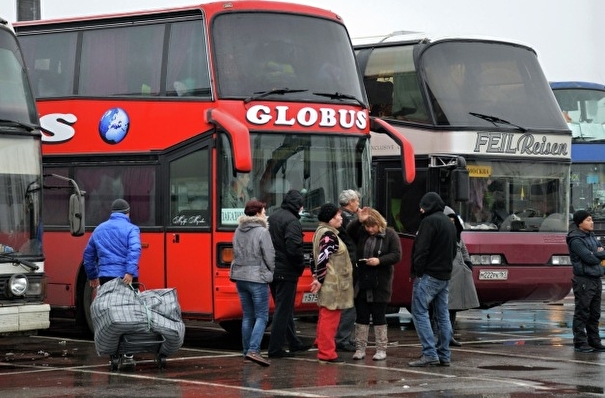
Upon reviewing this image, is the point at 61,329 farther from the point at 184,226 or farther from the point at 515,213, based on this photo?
the point at 515,213

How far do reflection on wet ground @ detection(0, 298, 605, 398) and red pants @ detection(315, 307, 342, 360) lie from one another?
0.21 m

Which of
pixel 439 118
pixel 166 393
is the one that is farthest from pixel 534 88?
pixel 166 393

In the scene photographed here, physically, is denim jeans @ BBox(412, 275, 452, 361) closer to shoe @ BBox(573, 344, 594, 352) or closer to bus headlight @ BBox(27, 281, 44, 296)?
shoe @ BBox(573, 344, 594, 352)

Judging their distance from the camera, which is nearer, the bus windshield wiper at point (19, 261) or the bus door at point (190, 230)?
the bus windshield wiper at point (19, 261)

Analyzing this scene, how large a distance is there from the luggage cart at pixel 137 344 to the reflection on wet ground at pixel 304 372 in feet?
0.48

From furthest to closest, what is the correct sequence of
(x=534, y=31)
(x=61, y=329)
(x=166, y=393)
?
(x=534, y=31) → (x=61, y=329) → (x=166, y=393)

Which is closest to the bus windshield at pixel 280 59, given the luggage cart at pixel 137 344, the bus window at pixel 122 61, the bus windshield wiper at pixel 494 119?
the bus window at pixel 122 61

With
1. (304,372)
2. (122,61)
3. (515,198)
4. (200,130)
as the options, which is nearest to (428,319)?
(304,372)

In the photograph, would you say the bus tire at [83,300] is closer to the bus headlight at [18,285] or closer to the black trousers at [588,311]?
the bus headlight at [18,285]

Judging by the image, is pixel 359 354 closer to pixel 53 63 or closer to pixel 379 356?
pixel 379 356

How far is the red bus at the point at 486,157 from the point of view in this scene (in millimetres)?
20328

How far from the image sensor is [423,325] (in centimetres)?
1539

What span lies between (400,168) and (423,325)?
5634 mm

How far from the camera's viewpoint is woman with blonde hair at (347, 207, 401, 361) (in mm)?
15891
